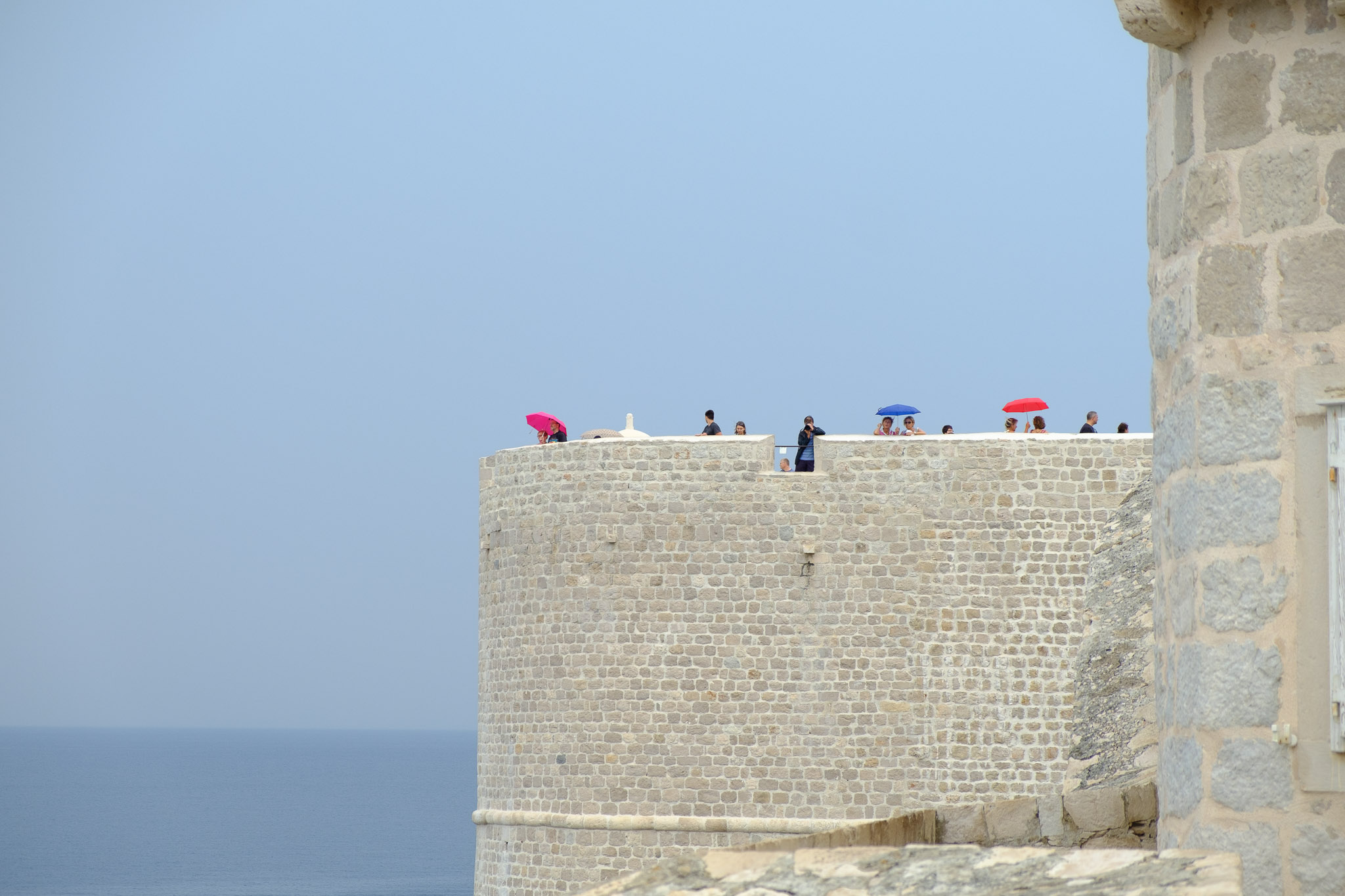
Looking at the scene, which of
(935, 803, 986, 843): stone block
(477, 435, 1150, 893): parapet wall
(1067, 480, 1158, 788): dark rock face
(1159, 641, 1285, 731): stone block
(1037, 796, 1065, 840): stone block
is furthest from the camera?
(477, 435, 1150, 893): parapet wall

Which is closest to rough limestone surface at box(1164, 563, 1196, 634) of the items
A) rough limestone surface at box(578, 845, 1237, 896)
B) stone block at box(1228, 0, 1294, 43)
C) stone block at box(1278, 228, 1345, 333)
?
stone block at box(1278, 228, 1345, 333)

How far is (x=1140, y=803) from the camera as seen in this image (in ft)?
18.5

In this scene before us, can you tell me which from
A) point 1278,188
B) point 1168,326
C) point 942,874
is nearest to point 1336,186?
point 1278,188

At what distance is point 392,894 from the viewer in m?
54.2

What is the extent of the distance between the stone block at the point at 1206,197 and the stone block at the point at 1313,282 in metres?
0.19

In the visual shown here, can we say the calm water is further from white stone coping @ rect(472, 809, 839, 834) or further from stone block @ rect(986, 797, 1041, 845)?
stone block @ rect(986, 797, 1041, 845)

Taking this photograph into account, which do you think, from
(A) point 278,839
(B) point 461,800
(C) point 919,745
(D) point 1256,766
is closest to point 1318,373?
(D) point 1256,766

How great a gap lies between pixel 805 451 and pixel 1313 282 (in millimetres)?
11594

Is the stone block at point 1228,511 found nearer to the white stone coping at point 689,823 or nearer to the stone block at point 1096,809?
the stone block at point 1096,809

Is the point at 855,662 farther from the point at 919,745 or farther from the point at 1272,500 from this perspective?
the point at 1272,500

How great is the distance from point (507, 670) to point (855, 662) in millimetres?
3317

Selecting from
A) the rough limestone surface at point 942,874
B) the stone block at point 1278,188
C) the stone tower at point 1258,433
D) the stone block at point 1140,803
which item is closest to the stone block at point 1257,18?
the stone tower at point 1258,433

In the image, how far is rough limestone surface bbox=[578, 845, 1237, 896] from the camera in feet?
9.69

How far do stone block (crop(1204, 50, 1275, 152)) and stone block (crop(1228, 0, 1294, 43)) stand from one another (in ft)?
0.17
